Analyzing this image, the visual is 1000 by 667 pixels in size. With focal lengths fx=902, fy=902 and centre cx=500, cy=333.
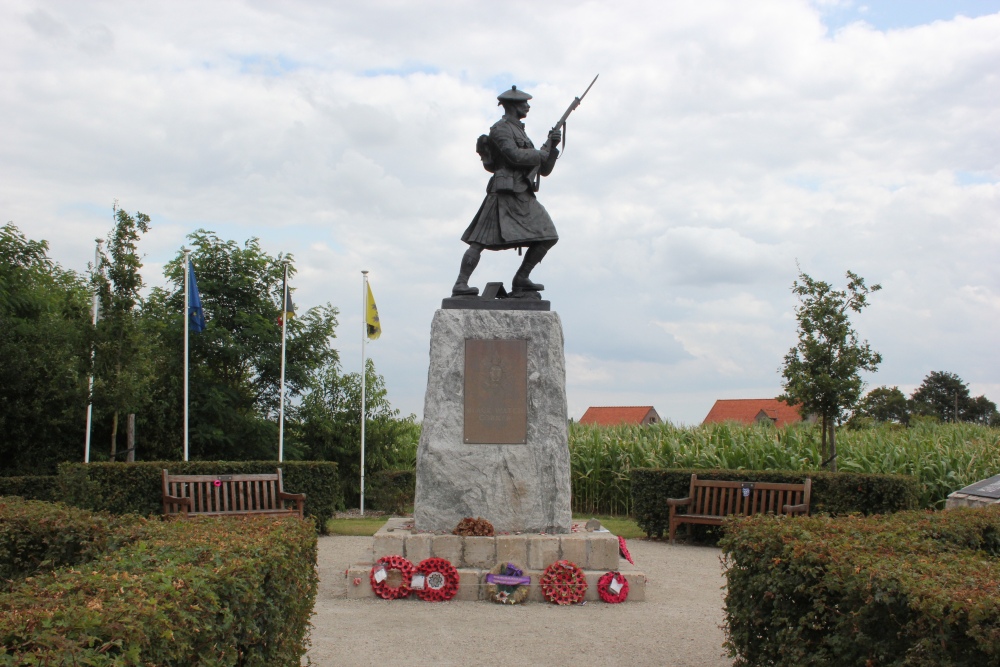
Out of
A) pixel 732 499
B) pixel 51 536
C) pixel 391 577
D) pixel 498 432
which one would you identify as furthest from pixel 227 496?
pixel 732 499

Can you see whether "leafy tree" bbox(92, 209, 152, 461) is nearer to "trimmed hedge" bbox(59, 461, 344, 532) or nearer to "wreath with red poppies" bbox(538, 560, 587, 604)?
"trimmed hedge" bbox(59, 461, 344, 532)

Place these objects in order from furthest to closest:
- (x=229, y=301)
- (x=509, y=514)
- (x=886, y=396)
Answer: (x=886, y=396) < (x=229, y=301) < (x=509, y=514)

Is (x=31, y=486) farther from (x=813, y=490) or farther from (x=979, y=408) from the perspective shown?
(x=979, y=408)

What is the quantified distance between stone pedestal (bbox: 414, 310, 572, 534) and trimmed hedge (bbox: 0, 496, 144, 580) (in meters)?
3.21

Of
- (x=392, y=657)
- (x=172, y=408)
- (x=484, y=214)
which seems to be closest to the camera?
(x=392, y=657)

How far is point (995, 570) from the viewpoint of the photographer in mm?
3689

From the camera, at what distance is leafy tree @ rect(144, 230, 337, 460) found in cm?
1952

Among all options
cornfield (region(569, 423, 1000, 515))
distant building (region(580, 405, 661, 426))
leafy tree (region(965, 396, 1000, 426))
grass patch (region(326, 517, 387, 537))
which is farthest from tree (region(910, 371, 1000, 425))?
grass patch (region(326, 517, 387, 537))

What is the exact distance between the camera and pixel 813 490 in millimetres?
11250

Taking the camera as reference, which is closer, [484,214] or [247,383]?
[484,214]

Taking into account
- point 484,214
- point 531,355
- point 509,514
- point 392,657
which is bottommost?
point 392,657

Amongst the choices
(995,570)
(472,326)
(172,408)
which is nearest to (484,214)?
(472,326)

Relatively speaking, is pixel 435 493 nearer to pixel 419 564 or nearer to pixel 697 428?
pixel 419 564

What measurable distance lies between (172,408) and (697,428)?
10734mm
